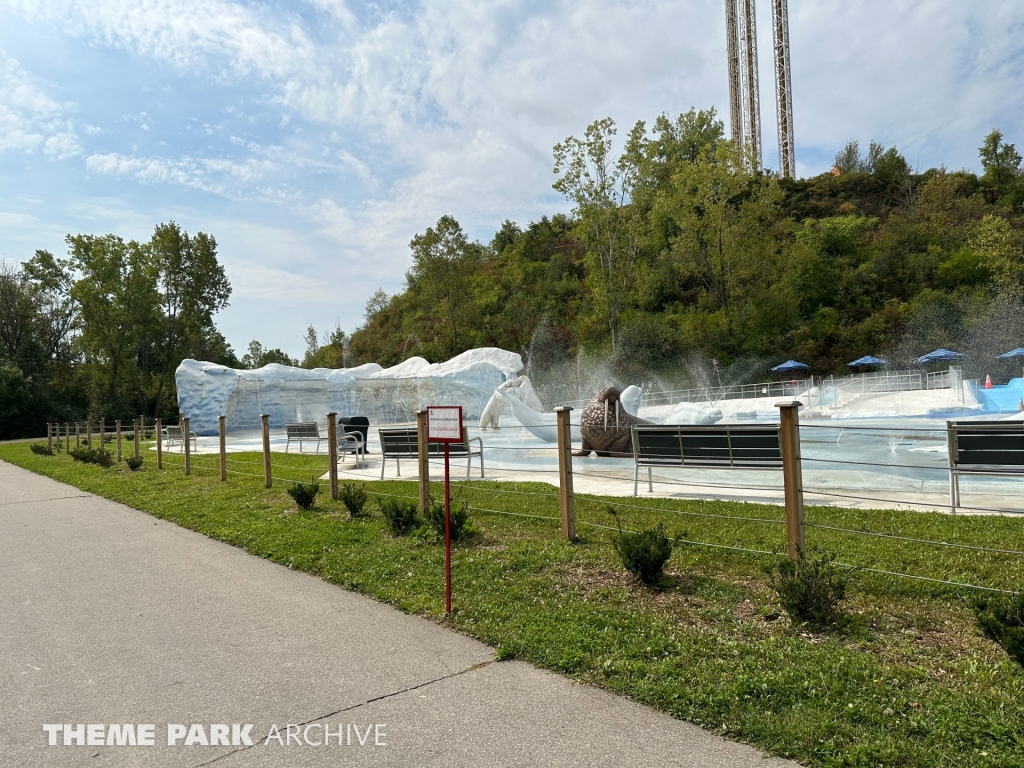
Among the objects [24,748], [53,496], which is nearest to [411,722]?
[24,748]

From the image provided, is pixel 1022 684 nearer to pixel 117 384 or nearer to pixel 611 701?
pixel 611 701

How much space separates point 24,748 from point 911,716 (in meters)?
3.67

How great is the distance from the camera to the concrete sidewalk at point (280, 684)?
2.84 m

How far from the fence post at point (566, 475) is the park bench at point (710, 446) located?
2.49 meters

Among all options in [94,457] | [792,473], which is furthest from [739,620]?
[94,457]

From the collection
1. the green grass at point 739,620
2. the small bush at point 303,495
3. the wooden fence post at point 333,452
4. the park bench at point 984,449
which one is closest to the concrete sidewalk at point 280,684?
the green grass at point 739,620

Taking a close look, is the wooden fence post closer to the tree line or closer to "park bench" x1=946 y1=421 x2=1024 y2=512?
"park bench" x1=946 y1=421 x2=1024 y2=512

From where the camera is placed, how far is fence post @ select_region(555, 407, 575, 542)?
5.97m

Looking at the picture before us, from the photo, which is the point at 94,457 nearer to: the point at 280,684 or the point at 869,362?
the point at 280,684

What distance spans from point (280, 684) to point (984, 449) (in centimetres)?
642

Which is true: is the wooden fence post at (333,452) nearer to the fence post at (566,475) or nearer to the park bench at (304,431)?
the fence post at (566,475)

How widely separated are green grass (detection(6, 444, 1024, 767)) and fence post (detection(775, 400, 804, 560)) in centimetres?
36

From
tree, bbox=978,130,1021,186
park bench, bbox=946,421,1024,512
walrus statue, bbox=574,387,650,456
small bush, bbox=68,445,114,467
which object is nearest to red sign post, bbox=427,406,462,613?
park bench, bbox=946,421,1024,512

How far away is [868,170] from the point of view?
7450cm
